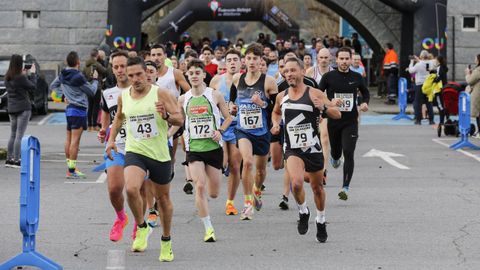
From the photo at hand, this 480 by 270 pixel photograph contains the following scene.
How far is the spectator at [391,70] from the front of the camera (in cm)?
3397

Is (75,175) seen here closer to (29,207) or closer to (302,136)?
(302,136)

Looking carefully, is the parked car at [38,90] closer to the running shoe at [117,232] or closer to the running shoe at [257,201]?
the running shoe at [257,201]

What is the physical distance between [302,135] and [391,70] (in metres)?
23.4

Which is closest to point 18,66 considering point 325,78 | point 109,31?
point 325,78

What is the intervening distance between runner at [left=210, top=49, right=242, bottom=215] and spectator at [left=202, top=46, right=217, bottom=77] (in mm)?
5582

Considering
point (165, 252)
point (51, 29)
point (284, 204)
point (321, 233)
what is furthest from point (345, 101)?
point (51, 29)

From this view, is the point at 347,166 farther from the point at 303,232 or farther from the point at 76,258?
the point at 76,258

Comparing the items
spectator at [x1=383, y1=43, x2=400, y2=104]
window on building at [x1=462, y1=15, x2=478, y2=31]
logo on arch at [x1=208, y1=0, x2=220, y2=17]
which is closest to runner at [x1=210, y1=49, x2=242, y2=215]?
spectator at [x1=383, y1=43, x2=400, y2=104]

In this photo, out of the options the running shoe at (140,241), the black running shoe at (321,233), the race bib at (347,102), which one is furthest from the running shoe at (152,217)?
the race bib at (347,102)

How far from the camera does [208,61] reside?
2017 cm

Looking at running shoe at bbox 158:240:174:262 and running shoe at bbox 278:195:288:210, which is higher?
running shoe at bbox 278:195:288:210

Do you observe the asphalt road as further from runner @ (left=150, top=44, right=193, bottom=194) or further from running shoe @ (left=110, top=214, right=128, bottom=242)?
runner @ (left=150, top=44, right=193, bottom=194)

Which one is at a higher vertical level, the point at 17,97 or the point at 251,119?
the point at 17,97

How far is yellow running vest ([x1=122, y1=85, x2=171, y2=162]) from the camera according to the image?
9742 mm
